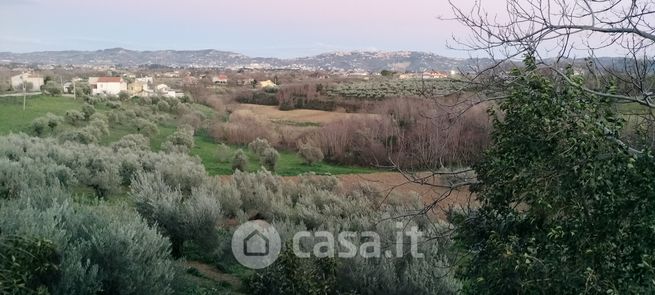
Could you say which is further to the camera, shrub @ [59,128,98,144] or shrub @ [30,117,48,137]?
shrub @ [30,117,48,137]

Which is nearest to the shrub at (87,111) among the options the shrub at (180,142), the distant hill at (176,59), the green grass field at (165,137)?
the green grass field at (165,137)

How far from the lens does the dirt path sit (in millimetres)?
7002

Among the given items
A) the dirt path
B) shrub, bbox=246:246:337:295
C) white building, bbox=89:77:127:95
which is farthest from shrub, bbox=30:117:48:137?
white building, bbox=89:77:127:95

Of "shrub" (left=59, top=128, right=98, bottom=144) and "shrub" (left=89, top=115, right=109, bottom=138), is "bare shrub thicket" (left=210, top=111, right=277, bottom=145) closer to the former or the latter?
"shrub" (left=89, top=115, right=109, bottom=138)

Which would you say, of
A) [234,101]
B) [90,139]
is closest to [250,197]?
[90,139]

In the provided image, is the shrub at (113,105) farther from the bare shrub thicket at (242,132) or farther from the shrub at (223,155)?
the shrub at (223,155)

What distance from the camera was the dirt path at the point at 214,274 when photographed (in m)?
7.00

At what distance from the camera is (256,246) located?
7414mm

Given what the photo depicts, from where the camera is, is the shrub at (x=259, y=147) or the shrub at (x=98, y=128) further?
the shrub at (x=259, y=147)

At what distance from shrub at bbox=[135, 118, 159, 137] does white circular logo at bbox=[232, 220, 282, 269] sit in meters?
24.0

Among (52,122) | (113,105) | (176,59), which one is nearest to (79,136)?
(52,122)

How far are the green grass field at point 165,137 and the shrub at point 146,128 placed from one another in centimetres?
30

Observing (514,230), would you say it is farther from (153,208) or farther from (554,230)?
(153,208)

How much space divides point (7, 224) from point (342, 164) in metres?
25.6
